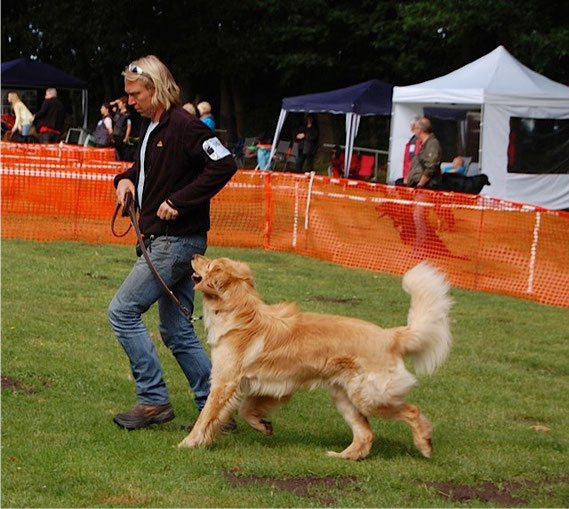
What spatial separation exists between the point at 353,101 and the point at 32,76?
1148cm

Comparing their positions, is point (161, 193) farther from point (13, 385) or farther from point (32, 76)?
point (32, 76)

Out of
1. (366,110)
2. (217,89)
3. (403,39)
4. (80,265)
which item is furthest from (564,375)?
(217,89)

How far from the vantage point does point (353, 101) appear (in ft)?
77.1

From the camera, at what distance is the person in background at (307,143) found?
25.7 m

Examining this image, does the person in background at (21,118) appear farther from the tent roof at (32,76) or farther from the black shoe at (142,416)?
the black shoe at (142,416)

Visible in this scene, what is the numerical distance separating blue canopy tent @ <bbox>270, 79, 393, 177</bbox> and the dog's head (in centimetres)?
1823

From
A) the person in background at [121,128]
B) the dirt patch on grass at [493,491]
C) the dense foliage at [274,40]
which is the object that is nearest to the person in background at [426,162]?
the dirt patch on grass at [493,491]

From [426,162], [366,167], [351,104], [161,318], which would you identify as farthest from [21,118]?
[161,318]

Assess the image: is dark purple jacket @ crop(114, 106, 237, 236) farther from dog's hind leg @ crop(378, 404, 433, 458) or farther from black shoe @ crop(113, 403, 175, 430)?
dog's hind leg @ crop(378, 404, 433, 458)

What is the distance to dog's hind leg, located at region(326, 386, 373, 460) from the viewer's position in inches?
209

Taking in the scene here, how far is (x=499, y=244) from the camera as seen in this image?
1166 cm

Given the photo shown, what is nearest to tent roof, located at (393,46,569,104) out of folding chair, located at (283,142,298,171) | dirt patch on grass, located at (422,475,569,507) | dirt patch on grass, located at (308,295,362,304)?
folding chair, located at (283,142,298,171)

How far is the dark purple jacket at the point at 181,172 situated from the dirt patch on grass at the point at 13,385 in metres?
1.48

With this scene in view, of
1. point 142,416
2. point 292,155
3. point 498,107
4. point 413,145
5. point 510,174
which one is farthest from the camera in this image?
point 292,155
